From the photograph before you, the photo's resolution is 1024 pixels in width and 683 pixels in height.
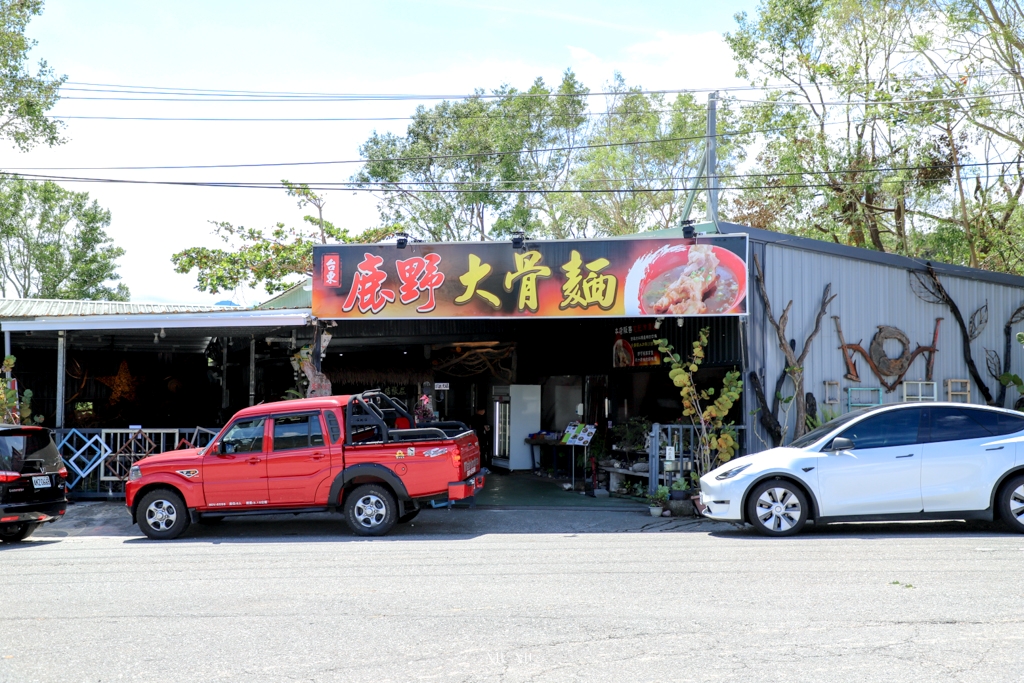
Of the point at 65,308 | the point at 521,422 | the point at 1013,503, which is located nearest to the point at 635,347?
the point at 521,422

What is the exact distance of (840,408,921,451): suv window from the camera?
36.4 ft

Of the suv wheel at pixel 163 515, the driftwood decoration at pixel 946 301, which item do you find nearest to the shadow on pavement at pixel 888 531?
the driftwood decoration at pixel 946 301

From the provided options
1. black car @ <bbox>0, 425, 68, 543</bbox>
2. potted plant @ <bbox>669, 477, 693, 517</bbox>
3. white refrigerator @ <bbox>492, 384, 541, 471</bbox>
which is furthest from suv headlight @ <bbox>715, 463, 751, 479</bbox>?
black car @ <bbox>0, 425, 68, 543</bbox>

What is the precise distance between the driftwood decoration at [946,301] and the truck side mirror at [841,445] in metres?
5.72

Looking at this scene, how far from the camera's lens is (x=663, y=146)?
33.9 m

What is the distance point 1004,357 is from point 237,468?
42.6ft

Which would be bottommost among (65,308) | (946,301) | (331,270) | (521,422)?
(521,422)

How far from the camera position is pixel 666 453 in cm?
1421

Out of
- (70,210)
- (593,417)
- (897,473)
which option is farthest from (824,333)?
(70,210)

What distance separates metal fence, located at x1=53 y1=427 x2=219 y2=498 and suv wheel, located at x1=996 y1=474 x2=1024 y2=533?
11.8 metres

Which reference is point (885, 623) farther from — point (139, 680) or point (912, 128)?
point (912, 128)

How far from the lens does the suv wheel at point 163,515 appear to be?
1248 centimetres

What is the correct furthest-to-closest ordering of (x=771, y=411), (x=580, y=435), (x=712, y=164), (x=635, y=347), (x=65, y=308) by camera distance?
(x=65, y=308)
(x=635, y=347)
(x=580, y=435)
(x=712, y=164)
(x=771, y=411)

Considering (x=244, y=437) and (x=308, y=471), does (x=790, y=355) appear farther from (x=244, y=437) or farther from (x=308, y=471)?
(x=244, y=437)
